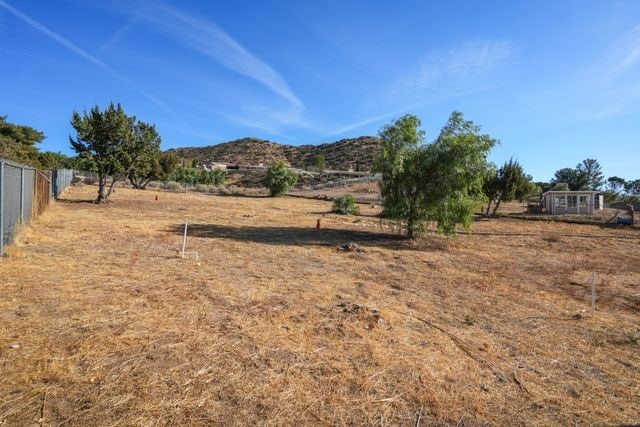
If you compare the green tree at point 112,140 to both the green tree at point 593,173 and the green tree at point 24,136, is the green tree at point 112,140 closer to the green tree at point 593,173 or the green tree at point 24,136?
the green tree at point 24,136

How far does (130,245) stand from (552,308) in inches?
380

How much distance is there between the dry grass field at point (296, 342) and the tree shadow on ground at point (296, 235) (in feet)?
10.9

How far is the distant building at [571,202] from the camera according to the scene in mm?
31891

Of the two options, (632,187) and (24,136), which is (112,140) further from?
(632,187)

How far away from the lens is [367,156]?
3947 inches

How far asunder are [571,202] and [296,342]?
36.0 meters

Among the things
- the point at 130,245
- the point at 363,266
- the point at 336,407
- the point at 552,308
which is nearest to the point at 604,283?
the point at 552,308

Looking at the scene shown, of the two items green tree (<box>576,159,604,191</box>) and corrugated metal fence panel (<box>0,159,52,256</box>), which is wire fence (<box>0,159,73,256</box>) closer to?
corrugated metal fence panel (<box>0,159,52,256</box>)

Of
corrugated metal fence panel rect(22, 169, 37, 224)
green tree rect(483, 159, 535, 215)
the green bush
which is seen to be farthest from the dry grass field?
green tree rect(483, 159, 535, 215)

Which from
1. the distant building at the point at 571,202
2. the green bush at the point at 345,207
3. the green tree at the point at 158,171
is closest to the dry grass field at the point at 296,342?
the green bush at the point at 345,207

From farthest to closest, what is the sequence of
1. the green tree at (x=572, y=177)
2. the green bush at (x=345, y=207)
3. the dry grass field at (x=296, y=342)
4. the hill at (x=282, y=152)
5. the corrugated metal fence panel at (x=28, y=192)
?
1. the hill at (x=282, y=152)
2. the green tree at (x=572, y=177)
3. the green bush at (x=345, y=207)
4. the corrugated metal fence panel at (x=28, y=192)
5. the dry grass field at (x=296, y=342)

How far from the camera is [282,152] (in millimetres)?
120188

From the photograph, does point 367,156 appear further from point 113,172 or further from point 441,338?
point 441,338

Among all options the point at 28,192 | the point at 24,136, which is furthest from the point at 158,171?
the point at 28,192
